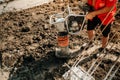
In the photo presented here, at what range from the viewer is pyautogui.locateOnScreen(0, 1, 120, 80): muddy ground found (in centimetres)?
521

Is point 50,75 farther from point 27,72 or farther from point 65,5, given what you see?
point 65,5

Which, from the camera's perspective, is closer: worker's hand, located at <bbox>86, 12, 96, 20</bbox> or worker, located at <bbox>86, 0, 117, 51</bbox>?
worker, located at <bbox>86, 0, 117, 51</bbox>

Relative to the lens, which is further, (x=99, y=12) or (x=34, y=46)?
(x=34, y=46)

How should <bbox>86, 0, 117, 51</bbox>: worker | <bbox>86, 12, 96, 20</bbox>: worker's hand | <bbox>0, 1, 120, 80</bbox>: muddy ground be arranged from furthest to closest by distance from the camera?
<bbox>0, 1, 120, 80</bbox>: muddy ground → <bbox>86, 12, 96, 20</bbox>: worker's hand → <bbox>86, 0, 117, 51</bbox>: worker

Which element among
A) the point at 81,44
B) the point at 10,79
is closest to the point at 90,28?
the point at 81,44

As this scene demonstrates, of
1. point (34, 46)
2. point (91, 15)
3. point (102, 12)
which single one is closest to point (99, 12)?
point (102, 12)

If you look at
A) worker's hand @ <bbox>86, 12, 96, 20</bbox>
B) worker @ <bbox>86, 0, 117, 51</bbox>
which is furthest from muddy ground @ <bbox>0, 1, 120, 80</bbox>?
worker's hand @ <bbox>86, 12, 96, 20</bbox>

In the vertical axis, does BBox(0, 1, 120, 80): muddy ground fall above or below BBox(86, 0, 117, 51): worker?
below

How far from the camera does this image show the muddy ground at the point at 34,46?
5.21m

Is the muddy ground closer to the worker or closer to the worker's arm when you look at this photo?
the worker

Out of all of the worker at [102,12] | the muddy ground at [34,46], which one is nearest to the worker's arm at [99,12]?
the worker at [102,12]

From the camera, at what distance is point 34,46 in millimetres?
5941

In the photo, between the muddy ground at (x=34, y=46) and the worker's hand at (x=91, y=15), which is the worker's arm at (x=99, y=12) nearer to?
the worker's hand at (x=91, y=15)

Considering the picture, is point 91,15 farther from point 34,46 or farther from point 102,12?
point 34,46
